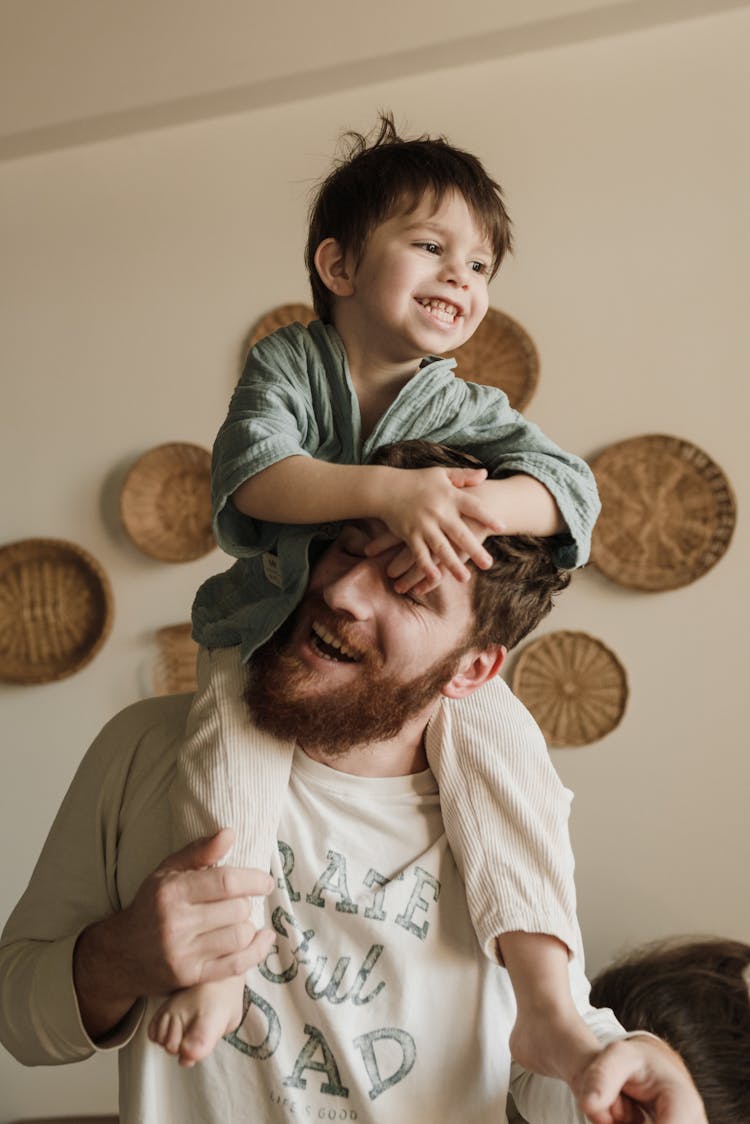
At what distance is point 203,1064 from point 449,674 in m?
0.52

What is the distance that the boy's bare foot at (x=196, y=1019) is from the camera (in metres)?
1.02

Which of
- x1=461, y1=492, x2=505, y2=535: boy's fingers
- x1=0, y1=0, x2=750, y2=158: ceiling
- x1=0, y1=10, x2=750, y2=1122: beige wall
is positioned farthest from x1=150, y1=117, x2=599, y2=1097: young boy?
x1=0, y1=10, x2=750, y2=1122: beige wall

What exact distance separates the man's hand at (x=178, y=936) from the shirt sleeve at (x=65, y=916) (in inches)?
1.3

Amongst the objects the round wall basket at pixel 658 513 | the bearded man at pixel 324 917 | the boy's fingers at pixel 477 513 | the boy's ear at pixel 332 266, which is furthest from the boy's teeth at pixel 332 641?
the round wall basket at pixel 658 513

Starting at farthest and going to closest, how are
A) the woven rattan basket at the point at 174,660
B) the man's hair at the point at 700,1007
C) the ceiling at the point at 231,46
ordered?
the woven rattan basket at the point at 174,660, the ceiling at the point at 231,46, the man's hair at the point at 700,1007

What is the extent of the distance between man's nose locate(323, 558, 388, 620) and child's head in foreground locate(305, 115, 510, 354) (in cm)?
33

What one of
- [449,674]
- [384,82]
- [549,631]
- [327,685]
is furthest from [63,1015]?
[384,82]

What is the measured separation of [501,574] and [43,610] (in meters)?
2.26

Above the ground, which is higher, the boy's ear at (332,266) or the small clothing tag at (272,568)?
the boy's ear at (332,266)

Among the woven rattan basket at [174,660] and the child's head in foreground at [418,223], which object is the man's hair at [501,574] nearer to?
the child's head in foreground at [418,223]

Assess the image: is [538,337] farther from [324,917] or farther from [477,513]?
[324,917]

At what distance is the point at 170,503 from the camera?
10.5ft

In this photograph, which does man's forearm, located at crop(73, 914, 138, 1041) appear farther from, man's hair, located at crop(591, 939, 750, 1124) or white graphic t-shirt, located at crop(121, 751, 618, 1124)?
man's hair, located at crop(591, 939, 750, 1124)

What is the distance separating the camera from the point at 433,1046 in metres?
1.20
